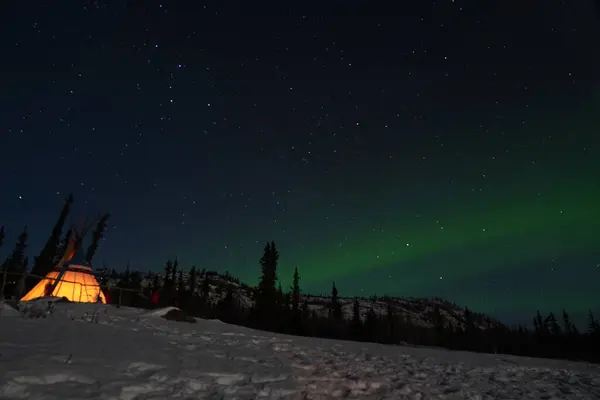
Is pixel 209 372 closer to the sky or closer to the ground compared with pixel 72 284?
closer to the ground

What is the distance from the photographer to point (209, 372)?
6496mm

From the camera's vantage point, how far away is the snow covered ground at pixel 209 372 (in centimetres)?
511

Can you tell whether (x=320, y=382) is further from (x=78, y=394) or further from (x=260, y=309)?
(x=260, y=309)

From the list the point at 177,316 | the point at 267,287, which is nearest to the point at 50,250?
the point at 267,287

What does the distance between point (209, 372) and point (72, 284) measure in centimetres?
2038

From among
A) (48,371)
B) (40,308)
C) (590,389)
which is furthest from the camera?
(40,308)

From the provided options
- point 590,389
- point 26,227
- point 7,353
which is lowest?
point 590,389

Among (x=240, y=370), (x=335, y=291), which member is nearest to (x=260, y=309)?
(x=240, y=370)

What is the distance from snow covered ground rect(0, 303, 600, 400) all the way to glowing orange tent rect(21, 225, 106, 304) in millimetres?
13645

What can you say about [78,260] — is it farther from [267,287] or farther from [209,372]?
[267,287]

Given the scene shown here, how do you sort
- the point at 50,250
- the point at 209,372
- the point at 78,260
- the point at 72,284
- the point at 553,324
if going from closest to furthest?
the point at 209,372
the point at 72,284
the point at 78,260
the point at 50,250
the point at 553,324

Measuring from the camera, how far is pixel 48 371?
5238 mm

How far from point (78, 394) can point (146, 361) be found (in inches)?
82.8

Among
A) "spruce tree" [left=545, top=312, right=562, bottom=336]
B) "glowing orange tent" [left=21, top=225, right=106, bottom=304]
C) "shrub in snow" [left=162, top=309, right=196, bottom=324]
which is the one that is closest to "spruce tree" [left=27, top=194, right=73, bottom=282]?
"glowing orange tent" [left=21, top=225, right=106, bottom=304]
